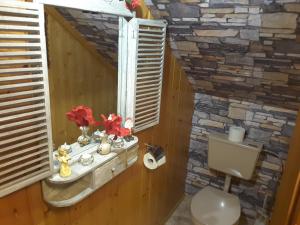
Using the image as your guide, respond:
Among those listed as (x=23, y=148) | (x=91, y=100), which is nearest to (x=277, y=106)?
(x=91, y=100)

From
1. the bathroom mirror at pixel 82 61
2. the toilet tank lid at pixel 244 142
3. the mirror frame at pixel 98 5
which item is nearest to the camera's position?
the mirror frame at pixel 98 5

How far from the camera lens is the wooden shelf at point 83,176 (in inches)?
46.7

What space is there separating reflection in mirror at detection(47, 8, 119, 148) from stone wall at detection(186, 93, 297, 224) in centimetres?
122

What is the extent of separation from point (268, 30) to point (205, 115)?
4.19ft

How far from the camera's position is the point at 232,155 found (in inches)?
92.7

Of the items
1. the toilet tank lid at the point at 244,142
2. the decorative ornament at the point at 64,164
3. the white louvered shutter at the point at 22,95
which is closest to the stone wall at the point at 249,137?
the toilet tank lid at the point at 244,142

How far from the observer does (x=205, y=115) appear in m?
2.58

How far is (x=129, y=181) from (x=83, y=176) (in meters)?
0.55

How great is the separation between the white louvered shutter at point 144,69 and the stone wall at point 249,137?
90cm

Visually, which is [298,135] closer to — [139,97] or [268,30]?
[268,30]

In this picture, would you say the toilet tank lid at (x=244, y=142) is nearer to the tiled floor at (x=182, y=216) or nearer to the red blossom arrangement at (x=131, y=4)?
the tiled floor at (x=182, y=216)

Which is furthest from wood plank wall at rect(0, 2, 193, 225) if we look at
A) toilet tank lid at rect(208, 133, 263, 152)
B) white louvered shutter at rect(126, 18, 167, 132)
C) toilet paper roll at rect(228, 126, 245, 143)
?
toilet paper roll at rect(228, 126, 245, 143)

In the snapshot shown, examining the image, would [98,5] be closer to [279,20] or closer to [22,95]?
[22,95]

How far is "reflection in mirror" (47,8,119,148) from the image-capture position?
4.29 feet
